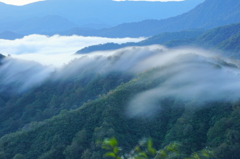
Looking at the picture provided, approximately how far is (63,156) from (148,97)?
16384mm

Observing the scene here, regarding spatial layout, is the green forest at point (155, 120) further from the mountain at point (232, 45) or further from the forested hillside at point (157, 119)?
the mountain at point (232, 45)

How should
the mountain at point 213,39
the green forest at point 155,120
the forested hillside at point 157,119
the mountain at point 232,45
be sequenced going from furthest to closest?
the mountain at point 213,39
the mountain at point 232,45
the forested hillside at point 157,119
the green forest at point 155,120

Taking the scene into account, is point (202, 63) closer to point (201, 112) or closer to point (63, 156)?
point (201, 112)

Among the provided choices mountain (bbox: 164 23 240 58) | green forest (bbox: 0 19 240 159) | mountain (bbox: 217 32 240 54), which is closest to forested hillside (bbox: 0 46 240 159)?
green forest (bbox: 0 19 240 159)

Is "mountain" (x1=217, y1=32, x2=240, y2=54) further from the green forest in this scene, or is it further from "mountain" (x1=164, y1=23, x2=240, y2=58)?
the green forest

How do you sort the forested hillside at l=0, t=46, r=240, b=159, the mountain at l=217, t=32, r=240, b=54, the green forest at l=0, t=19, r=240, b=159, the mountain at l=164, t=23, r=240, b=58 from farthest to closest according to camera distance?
the mountain at l=164, t=23, r=240, b=58
the mountain at l=217, t=32, r=240, b=54
the forested hillside at l=0, t=46, r=240, b=159
the green forest at l=0, t=19, r=240, b=159

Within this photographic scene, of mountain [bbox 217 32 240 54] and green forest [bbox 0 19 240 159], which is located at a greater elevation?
green forest [bbox 0 19 240 159]

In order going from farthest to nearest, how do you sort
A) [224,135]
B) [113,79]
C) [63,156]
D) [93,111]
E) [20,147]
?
[113,79] → [93,111] → [20,147] → [63,156] → [224,135]

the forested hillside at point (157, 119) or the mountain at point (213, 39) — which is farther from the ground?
the forested hillside at point (157, 119)

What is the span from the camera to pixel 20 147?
37438mm

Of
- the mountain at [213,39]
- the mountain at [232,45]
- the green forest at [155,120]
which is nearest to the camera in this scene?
the green forest at [155,120]

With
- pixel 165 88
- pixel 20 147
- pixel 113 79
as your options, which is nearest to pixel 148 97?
pixel 165 88

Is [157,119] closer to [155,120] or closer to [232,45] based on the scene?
[155,120]

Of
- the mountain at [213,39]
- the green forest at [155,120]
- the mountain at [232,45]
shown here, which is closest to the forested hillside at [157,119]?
the green forest at [155,120]
